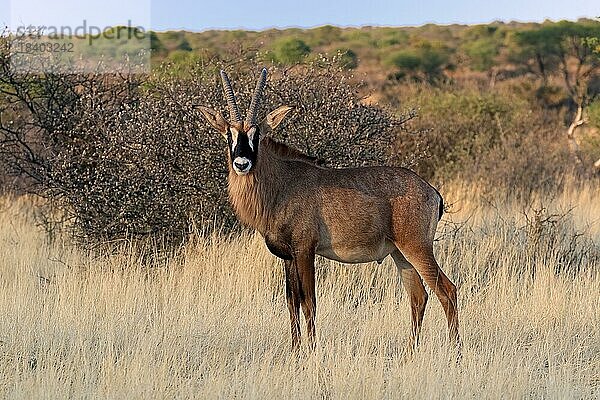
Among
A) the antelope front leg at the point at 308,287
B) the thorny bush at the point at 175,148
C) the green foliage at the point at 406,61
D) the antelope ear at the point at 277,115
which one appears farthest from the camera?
the green foliage at the point at 406,61

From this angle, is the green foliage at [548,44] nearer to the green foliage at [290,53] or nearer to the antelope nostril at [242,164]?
the green foliage at [290,53]

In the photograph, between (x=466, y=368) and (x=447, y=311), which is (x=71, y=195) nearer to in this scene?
(x=447, y=311)

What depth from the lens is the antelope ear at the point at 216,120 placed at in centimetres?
741

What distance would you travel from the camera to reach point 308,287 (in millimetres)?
7469

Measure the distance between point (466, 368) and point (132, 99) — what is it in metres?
7.53

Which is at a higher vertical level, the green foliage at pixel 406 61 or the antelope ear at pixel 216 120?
the antelope ear at pixel 216 120

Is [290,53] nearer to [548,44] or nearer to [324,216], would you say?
[324,216]

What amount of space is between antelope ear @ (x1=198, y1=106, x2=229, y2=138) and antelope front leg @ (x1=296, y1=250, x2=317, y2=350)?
47.1 inches

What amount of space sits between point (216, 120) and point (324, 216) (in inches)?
47.1

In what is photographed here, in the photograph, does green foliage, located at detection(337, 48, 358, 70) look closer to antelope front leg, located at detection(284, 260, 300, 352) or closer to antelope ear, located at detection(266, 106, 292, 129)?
antelope ear, located at detection(266, 106, 292, 129)

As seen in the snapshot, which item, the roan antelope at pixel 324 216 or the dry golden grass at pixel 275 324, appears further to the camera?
the roan antelope at pixel 324 216

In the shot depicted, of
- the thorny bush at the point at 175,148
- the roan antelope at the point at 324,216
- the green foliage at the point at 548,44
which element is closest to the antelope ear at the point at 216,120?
the roan antelope at the point at 324,216

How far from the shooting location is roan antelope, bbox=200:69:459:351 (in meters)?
7.47

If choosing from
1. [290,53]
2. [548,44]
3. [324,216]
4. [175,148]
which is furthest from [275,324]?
[548,44]
